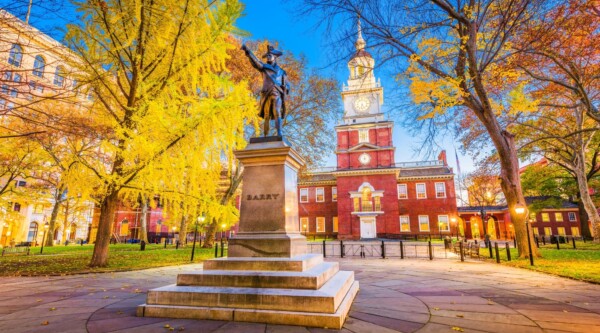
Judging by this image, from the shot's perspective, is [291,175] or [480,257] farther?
[480,257]

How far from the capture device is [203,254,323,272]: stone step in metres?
4.99

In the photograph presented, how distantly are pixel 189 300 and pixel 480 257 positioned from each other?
14.9 m

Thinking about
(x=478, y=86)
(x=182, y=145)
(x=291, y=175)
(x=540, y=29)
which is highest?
(x=540, y=29)

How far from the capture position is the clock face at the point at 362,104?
43.7m

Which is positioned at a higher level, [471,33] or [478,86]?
[471,33]

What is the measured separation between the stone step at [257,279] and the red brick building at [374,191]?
114 ft

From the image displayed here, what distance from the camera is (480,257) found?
1430 centimetres

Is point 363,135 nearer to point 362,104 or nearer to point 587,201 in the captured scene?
point 362,104

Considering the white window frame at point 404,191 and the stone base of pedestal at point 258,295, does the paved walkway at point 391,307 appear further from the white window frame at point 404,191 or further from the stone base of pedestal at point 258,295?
the white window frame at point 404,191

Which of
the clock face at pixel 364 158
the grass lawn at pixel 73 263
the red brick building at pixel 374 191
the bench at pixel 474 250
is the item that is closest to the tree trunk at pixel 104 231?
the grass lawn at pixel 73 263

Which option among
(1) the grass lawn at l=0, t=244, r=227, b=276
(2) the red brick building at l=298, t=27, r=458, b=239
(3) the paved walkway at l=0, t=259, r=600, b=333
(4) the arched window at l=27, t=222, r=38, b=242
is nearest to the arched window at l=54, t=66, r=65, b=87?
(3) the paved walkway at l=0, t=259, r=600, b=333

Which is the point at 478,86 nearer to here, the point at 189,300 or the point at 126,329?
the point at 189,300

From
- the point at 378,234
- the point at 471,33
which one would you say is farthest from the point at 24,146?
the point at 378,234

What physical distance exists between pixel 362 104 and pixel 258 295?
4276 cm
